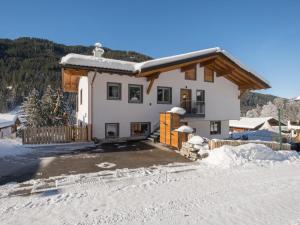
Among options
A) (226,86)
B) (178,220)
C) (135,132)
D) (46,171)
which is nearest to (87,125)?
(135,132)

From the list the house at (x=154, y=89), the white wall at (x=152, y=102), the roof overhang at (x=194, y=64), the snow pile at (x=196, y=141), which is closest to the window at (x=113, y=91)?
the house at (x=154, y=89)

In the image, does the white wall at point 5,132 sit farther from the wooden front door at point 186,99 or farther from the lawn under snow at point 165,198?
the lawn under snow at point 165,198

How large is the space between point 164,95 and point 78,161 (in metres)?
10.8

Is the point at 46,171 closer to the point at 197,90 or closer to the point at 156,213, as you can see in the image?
the point at 156,213

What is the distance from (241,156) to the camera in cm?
1159

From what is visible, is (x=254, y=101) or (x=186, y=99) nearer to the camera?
(x=186, y=99)

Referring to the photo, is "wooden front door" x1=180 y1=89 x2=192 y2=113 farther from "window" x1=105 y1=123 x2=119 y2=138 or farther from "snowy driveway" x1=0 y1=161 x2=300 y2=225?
"snowy driveway" x1=0 y1=161 x2=300 y2=225

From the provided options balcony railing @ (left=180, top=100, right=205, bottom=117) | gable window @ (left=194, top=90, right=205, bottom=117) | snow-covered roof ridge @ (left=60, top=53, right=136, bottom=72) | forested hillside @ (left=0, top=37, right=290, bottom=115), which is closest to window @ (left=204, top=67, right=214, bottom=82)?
gable window @ (left=194, top=90, right=205, bottom=117)

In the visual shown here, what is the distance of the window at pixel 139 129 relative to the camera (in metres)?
18.4

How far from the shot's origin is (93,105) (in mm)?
16594

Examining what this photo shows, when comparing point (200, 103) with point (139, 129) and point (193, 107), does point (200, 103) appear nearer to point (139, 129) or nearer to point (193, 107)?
point (193, 107)

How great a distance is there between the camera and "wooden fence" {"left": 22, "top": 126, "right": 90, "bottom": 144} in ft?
49.3

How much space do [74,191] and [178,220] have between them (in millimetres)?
3467

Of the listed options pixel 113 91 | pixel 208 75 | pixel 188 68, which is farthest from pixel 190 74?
pixel 113 91
